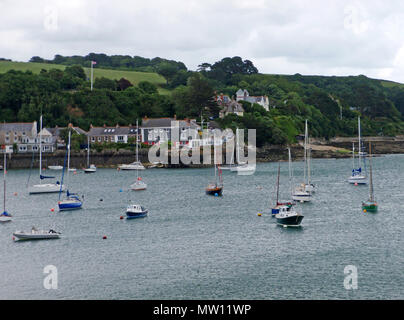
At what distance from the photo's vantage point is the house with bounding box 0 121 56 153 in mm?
123688

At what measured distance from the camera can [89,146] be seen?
398 ft

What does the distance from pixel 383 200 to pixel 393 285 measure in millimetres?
32870

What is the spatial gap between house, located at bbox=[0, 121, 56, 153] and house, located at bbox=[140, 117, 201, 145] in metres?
20.1

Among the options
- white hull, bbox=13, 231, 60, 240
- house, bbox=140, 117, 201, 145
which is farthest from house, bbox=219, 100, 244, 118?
white hull, bbox=13, 231, 60, 240

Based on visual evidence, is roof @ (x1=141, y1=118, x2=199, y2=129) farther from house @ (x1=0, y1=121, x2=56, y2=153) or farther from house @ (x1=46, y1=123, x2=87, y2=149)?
house @ (x1=0, y1=121, x2=56, y2=153)

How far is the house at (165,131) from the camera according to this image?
397 ft

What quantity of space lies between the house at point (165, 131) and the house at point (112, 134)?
2855 mm

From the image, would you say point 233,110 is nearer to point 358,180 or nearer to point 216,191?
point 358,180

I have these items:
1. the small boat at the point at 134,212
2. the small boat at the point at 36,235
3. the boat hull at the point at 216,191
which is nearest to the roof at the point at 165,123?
the boat hull at the point at 216,191

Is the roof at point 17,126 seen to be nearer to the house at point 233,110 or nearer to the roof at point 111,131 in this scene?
the roof at point 111,131

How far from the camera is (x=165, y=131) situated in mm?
124188

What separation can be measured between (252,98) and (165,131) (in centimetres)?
4769
